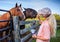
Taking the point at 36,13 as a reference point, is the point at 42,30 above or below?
below

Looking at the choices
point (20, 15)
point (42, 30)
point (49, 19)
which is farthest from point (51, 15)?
point (20, 15)

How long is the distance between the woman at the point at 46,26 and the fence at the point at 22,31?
12 cm

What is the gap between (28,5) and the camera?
9.57 feet

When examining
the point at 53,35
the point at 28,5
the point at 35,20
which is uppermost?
the point at 28,5

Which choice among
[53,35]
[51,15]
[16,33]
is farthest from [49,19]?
[16,33]

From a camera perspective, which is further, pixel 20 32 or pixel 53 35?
pixel 53 35

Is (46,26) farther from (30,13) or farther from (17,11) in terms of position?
(17,11)

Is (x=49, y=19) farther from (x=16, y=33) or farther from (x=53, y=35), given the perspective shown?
(x=16, y=33)

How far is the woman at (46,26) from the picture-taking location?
8.87ft

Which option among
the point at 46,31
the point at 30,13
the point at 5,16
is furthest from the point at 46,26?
the point at 5,16

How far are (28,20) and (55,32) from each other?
40cm

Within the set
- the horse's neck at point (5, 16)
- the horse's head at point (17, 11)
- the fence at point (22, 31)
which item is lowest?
the fence at point (22, 31)

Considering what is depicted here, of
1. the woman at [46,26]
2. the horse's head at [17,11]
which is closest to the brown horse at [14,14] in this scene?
the horse's head at [17,11]

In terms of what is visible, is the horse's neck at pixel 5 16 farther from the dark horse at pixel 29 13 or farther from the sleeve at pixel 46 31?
the sleeve at pixel 46 31
